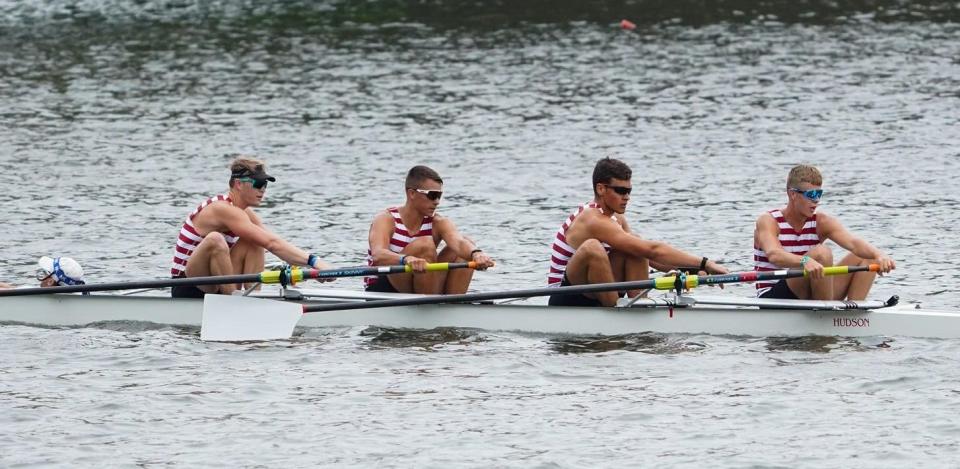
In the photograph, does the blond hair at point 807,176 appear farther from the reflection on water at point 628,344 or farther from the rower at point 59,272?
the rower at point 59,272

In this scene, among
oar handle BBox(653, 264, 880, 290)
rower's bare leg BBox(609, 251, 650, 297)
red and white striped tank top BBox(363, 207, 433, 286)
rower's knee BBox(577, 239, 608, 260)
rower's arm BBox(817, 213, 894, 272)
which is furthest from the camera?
red and white striped tank top BBox(363, 207, 433, 286)

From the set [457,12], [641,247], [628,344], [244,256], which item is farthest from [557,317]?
[457,12]

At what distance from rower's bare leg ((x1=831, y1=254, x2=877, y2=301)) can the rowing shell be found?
0.60 ft

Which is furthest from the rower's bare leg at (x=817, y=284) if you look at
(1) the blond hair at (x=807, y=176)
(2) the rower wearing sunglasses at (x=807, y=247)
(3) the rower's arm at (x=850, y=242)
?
(1) the blond hair at (x=807, y=176)

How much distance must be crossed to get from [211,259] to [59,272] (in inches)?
67.3

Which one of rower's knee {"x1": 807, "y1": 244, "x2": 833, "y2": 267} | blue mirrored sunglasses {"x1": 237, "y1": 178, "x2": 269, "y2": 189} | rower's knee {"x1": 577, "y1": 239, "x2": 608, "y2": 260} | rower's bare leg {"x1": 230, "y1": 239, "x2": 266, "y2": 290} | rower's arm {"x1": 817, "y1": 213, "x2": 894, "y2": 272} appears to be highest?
blue mirrored sunglasses {"x1": 237, "y1": 178, "x2": 269, "y2": 189}

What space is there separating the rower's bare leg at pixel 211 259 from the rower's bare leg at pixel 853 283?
20.0 feet

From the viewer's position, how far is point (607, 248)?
655 inches

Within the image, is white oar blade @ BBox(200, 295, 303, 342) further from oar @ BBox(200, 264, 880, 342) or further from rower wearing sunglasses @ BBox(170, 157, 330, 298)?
rower wearing sunglasses @ BBox(170, 157, 330, 298)

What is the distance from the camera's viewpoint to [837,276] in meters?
16.5

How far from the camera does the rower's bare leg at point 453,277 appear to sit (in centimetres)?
1700

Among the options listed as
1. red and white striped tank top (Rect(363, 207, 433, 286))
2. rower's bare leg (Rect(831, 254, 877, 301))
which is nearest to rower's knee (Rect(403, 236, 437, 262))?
red and white striped tank top (Rect(363, 207, 433, 286))

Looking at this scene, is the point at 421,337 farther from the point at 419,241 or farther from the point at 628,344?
the point at 628,344

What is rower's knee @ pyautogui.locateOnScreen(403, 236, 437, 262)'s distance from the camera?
55.2 feet
